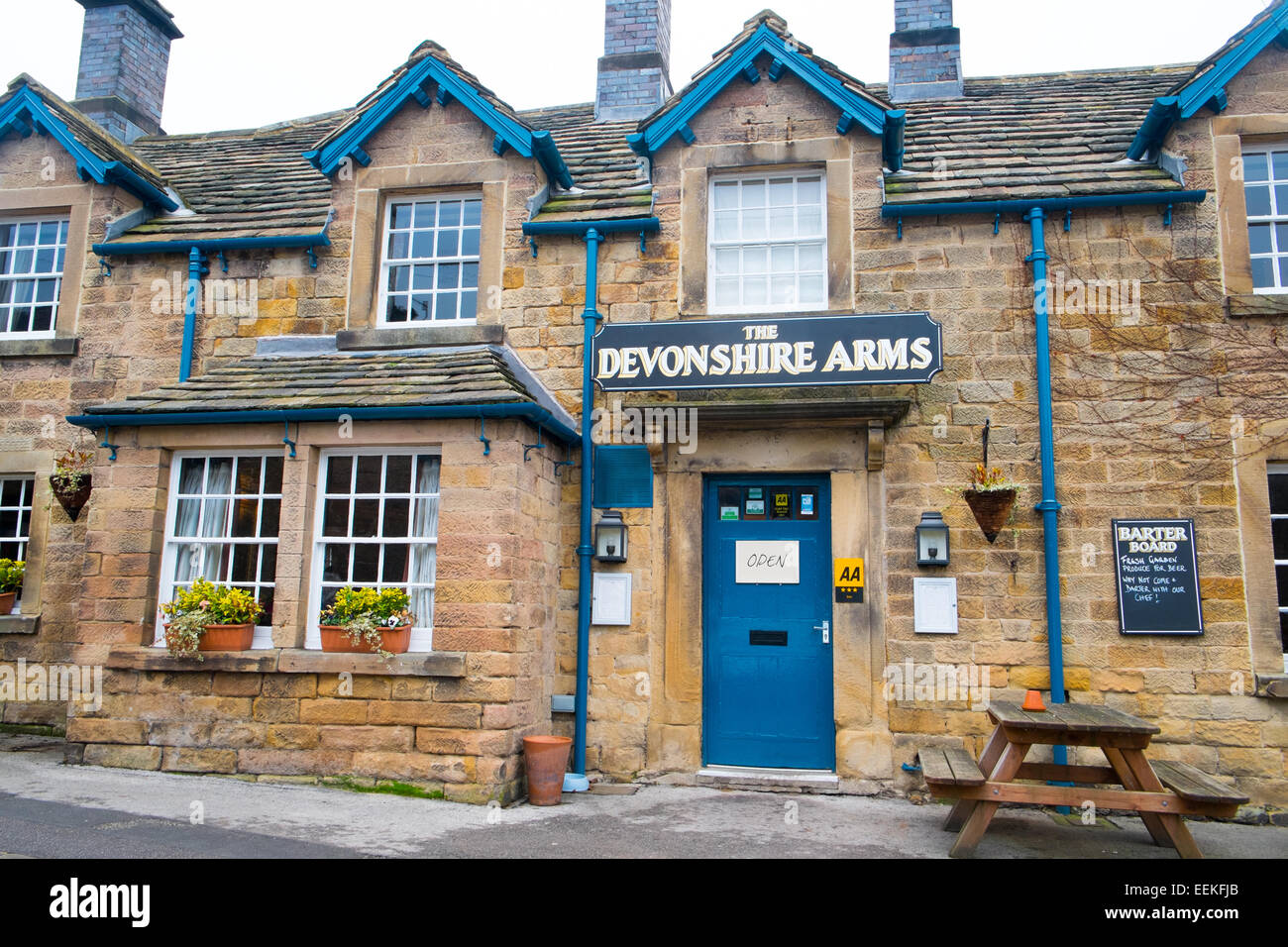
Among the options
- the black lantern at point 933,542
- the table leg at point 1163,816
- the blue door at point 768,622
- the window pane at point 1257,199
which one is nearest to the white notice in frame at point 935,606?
the black lantern at point 933,542

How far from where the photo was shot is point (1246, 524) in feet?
24.1

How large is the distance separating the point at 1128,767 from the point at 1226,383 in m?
3.71

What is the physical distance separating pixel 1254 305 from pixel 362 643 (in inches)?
307

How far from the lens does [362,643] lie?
731 cm

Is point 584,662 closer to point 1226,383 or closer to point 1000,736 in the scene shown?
A: point 1000,736

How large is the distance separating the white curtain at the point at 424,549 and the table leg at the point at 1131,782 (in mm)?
5081

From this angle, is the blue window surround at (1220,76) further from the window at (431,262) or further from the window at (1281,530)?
the window at (431,262)

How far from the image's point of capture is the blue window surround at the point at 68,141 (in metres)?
9.42

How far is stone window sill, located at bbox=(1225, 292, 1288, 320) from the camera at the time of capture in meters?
7.54

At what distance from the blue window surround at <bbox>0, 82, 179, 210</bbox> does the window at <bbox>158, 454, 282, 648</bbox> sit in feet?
11.4

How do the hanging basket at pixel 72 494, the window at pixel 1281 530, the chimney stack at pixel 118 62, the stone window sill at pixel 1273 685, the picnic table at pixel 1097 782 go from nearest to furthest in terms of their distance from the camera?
the picnic table at pixel 1097 782 → the stone window sill at pixel 1273 685 → the window at pixel 1281 530 → the hanging basket at pixel 72 494 → the chimney stack at pixel 118 62

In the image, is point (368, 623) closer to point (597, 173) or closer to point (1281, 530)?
point (597, 173)
